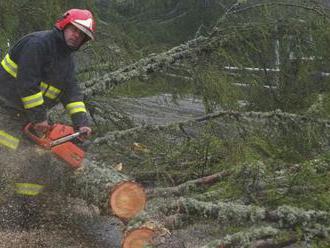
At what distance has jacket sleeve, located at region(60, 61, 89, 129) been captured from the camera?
4961mm

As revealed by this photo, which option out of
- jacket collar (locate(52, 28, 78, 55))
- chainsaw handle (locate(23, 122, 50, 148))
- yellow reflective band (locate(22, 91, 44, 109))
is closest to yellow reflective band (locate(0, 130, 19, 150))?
chainsaw handle (locate(23, 122, 50, 148))

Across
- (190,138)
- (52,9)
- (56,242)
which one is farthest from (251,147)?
(52,9)

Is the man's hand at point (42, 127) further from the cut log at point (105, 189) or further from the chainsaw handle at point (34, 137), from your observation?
the cut log at point (105, 189)

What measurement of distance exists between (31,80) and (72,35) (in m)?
0.52

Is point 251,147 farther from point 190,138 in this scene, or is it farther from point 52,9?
point 52,9

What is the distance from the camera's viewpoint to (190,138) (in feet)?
17.1

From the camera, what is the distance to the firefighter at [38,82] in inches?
179

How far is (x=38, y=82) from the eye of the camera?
4574mm

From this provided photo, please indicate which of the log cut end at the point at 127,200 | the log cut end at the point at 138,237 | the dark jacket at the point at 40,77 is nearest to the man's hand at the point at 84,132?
the dark jacket at the point at 40,77

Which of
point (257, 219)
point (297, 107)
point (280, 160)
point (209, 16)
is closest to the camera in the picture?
point (257, 219)

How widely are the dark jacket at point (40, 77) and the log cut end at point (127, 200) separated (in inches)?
33.4

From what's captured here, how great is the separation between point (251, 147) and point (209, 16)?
9.54 m

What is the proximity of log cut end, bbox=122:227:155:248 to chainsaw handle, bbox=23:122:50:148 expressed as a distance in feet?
3.75

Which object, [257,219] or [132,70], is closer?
[257,219]
